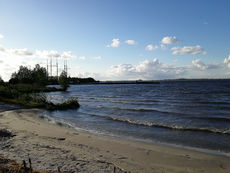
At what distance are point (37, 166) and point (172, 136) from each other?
8179mm

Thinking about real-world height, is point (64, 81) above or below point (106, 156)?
above

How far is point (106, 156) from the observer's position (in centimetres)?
732

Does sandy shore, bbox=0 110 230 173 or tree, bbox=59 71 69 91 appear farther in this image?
tree, bbox=59 71 69 91

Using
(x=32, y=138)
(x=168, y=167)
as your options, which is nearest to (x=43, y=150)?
(x=32, y=138)

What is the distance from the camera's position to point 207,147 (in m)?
9.08

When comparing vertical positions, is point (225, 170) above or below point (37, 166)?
below

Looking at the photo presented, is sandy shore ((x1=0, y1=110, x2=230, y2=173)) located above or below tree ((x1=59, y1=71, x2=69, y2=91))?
below

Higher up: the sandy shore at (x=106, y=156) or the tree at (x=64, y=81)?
the tree at (x=64, y=81)

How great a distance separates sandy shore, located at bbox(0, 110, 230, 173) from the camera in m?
6.09

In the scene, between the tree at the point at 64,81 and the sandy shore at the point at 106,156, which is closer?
the sandy shore at the point at 106,156

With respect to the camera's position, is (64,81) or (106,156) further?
(64,81)

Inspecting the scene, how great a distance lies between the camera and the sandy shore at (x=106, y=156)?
240 inches

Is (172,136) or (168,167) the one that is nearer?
(168,167)

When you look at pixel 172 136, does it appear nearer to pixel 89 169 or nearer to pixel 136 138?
pixel 136 138
